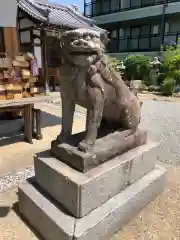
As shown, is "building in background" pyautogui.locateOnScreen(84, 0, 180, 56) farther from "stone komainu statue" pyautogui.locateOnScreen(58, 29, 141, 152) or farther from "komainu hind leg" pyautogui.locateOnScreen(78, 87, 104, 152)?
"komainu hind leg" pyautogui.locateOnScreen(78, 87, 104, 152)

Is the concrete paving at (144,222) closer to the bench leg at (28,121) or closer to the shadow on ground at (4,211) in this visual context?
the shadow on ground at (4,211)

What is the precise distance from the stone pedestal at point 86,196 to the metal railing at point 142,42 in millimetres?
15061

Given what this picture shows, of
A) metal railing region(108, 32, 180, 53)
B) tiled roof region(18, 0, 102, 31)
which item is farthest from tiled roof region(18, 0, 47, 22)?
metal railing region(108, 32, 180, 53)

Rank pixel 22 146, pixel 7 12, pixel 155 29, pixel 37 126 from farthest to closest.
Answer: pixel 155 29 < pixel 37 126 < pixel 22 146 < pixel 7 12

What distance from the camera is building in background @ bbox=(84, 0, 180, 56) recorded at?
1565 cm

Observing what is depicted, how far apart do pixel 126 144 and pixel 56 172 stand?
0.83 meters

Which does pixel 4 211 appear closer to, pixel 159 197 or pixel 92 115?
pixel 92 115

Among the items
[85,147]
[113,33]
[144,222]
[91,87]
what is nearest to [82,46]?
[91,87]

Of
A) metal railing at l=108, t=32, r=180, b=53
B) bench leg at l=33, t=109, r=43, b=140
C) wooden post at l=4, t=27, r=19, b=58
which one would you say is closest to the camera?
bench leg at l=33, t=109, r=43, b=140

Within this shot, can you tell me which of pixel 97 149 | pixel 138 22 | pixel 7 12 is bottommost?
pixel 97 149

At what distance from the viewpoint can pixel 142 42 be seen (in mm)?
17531

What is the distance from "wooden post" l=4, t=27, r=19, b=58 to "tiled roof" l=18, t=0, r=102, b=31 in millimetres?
1992

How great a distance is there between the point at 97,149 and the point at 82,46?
0.99 m

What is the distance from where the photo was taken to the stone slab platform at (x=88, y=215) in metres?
2.05
